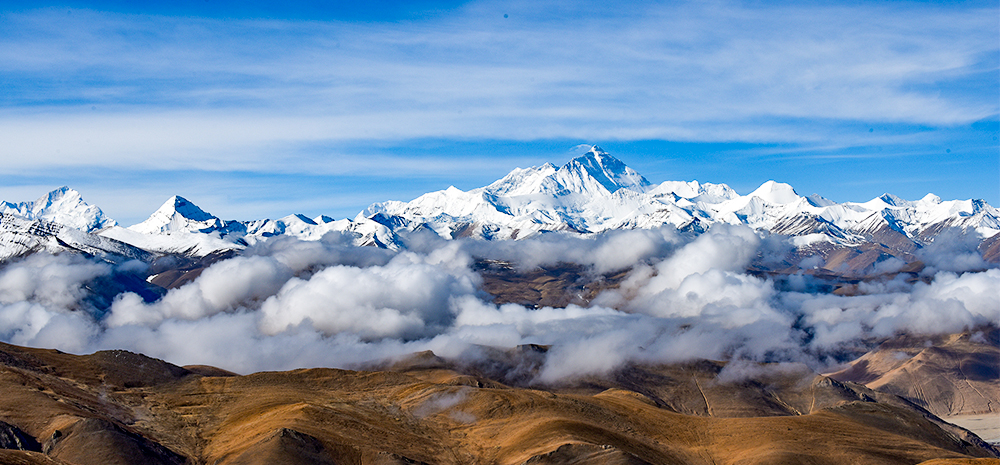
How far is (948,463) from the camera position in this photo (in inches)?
7569

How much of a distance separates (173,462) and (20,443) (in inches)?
1388

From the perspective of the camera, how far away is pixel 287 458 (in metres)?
190

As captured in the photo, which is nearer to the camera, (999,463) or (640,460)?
Result: (999,463)

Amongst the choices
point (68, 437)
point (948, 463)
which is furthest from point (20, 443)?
point (948, 463)

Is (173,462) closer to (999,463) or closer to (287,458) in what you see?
(287,458)

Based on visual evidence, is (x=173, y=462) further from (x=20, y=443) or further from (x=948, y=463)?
(x=948, y=463)

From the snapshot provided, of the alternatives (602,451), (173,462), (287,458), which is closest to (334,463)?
(287,458)

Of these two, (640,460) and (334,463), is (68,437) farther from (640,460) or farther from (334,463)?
(640,460)

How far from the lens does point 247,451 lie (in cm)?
19725

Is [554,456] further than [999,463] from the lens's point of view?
Yes

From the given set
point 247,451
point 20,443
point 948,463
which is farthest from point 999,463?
point 20,443

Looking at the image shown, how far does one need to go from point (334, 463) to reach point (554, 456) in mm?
56444

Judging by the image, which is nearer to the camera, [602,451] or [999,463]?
[999,463]

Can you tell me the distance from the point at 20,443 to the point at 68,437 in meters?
10.3
